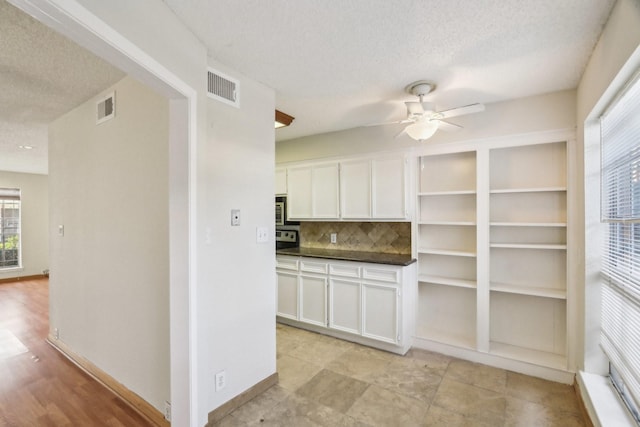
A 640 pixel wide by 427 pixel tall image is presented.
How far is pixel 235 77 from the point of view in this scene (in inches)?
89.0

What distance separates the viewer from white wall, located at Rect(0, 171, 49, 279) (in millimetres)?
6738

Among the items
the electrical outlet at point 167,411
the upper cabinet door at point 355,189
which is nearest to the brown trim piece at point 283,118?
the upper cabinet door at point 355,189

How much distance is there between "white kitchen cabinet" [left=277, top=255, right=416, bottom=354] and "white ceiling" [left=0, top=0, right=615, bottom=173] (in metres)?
1.73

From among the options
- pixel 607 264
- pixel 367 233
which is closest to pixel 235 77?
pixel 367 233

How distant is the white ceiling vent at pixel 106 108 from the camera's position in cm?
248

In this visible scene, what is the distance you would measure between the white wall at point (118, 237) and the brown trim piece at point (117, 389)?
53 mm

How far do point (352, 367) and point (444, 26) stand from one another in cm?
277

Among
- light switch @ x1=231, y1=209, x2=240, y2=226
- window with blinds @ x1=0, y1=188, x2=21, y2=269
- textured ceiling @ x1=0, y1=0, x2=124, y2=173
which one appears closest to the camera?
textured ceiling @ x1=0, y1=0, x2=124, y2=173

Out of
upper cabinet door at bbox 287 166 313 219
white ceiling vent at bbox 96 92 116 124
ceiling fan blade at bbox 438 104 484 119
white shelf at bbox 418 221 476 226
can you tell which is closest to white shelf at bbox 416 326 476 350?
white shelf at bbox 418 221 476 226

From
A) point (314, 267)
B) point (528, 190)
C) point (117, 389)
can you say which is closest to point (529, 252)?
point (528, 190)

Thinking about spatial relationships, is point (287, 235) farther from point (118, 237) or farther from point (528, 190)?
point (528, 190)

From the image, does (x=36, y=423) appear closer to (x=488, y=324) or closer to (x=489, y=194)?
(x=488, y=324)

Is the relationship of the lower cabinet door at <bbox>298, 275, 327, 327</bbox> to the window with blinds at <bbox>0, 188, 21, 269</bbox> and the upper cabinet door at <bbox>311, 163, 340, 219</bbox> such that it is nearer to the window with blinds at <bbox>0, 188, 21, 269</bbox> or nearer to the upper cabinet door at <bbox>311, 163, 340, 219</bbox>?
the upper cabinet door at <bbox>311, 163, 340, 219</bbox>

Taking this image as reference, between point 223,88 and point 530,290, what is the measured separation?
312 cm
